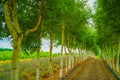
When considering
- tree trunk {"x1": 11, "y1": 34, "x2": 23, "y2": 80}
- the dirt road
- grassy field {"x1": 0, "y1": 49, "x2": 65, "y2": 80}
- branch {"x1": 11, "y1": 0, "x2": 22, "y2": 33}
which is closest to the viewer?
tree trunk {"x1": 11, "y1": 34, "x2": 23, "y2": 80}

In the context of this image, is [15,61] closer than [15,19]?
Yes

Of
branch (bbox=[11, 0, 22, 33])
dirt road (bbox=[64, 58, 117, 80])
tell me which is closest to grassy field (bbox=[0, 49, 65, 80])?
dirt road (bbox=[64, 58, 117, 80])

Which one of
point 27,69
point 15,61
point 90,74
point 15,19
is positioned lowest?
point 90,74

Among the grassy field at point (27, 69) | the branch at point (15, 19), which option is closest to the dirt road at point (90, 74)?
the grassy field at point (27, 69)

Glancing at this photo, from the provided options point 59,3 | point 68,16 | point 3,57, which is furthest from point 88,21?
point 3,57

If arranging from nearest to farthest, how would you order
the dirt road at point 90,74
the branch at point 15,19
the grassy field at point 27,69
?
the branch at point 15,19 < the grassy field at point 27,69 < the dirt road at point 90,74

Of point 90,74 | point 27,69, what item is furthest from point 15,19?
point 27,69

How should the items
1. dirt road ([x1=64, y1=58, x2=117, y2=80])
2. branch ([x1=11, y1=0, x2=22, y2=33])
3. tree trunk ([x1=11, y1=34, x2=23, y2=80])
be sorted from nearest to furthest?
tree trunk ([x1=11, y1=34, x2=23, y2=80]) → branch ([x1=11, y1=0, x2=22, y2=33]) → dirt road ([x1=64, y1=58, x2=117, y2=80])

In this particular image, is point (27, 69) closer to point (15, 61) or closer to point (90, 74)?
point (90, 74)

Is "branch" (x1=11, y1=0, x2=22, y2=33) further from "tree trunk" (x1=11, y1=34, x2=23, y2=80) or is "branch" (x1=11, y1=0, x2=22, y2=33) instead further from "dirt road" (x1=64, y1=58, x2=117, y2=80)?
"dirt road" (x1=64, y1=58, x2=117, y2=80)

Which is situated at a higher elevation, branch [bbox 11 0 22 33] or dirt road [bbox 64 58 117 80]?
branch [bbox 11 0 22 33]

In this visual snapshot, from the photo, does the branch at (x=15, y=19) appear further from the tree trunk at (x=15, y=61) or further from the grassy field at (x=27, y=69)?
the grassy field at (x=27, y=69)

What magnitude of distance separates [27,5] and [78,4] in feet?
42.4

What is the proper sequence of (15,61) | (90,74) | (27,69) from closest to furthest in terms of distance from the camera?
(15,61) → (90,74) → (27,69)
